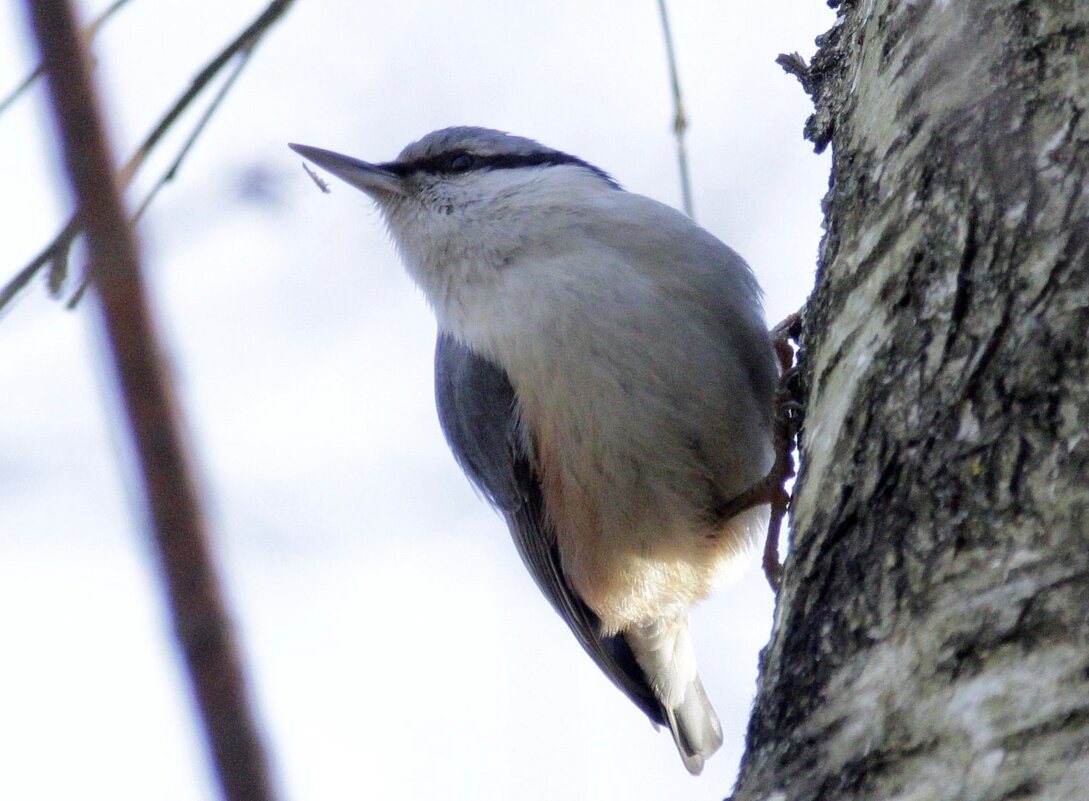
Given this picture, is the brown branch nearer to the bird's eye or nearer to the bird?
the bird

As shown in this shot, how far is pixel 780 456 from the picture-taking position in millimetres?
2736

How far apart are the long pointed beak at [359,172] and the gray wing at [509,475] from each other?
457 mm

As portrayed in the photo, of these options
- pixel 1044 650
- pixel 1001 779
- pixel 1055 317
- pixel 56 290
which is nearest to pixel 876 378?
pixel 1055 317

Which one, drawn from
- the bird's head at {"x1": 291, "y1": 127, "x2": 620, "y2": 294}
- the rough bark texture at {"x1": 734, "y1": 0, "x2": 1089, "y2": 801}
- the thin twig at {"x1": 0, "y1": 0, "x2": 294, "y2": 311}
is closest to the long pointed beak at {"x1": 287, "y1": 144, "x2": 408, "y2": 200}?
the bird's head at {"x1": 291, "y1": 127, "x2": 620, "y2": 294}

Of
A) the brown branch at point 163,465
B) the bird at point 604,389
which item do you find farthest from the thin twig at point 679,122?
the brown branch at point 163,465

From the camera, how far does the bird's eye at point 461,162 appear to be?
347 cm

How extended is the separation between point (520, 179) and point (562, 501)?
845 millimetres

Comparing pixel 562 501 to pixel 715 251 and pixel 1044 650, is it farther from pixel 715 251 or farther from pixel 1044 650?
pixel 1044 650

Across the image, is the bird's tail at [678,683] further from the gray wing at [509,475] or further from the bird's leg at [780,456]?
the bird's leg at [780,456]

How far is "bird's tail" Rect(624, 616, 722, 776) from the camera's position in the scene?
3377 mm

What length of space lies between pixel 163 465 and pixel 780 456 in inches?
88.1

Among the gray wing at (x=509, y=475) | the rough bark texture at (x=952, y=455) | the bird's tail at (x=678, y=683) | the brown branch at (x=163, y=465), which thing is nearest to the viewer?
the brown branch at (x=163, y=465)

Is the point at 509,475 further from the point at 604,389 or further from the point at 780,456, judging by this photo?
the point at 780,456

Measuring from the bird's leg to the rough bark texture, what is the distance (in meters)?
0.64
